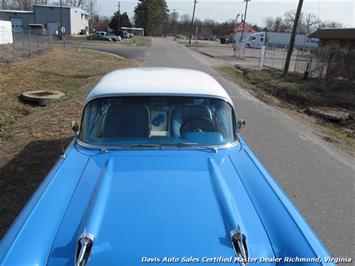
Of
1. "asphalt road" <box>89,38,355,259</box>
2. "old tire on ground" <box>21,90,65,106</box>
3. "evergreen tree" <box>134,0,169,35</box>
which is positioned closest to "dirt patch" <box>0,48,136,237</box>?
"old tire on ground" <box>21,90,65,106</box>

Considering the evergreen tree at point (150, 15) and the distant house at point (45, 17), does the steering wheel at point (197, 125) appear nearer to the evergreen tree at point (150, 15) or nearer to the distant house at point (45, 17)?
the distant house at point (45, 17)

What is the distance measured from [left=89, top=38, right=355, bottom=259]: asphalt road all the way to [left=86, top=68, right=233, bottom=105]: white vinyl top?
87.5 inches

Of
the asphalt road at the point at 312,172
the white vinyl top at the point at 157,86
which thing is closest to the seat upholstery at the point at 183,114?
the white vinyl top at the point at 157,86

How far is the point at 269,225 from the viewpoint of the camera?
2623mm

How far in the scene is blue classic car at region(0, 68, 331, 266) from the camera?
2.26 meters

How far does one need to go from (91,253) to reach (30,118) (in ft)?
30.4

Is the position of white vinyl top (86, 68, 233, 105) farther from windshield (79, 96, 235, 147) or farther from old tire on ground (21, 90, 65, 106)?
old tire on ground (21, 90, 65, 106)

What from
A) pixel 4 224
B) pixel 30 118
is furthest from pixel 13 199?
pixel 30 118

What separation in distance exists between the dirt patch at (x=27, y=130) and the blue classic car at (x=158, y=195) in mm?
1928

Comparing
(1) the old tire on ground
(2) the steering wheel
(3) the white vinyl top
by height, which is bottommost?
(1) the old tire on ground

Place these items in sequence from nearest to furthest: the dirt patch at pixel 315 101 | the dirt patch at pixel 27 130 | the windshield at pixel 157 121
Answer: the windshield at pixel 157 121, the dirt patch at pixel 27 130, the dirt patch at pixel 315 101

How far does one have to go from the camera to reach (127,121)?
12.7 feet

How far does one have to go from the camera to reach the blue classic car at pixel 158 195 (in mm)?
2258

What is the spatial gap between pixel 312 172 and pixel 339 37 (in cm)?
2059
